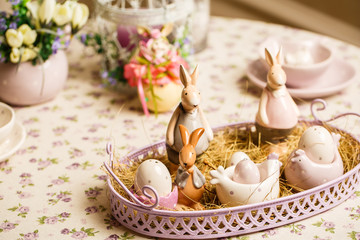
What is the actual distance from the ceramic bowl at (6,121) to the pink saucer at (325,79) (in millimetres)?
725

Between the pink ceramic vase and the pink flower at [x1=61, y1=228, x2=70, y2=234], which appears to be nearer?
the pink flower at [x1=61, y1=228, x2=70, y2=234]

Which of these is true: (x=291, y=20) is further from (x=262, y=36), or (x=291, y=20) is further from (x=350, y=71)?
(x=350, y=71)

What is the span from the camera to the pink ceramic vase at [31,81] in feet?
4.67

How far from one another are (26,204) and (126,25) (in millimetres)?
665

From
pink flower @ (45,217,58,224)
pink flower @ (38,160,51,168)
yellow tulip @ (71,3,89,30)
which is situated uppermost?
yellow tulip @ (71,3,89,30)

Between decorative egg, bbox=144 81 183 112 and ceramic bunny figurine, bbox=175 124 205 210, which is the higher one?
ceramic bunny figurine, bbox=175 124 205 210

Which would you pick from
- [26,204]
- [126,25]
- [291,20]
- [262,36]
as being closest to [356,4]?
[291,20]

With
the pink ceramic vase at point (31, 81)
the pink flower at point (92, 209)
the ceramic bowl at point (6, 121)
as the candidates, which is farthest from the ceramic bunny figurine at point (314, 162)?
the pink ceramic vase at point (31, 81)

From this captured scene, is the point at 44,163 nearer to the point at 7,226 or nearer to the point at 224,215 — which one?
the point at 7,226

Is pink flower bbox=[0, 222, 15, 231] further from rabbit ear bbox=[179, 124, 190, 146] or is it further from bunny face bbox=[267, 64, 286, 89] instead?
bunny face bbox=[267, 64, 286, 89]

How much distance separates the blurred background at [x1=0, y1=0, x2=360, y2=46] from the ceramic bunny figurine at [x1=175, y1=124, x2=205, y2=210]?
2.15m

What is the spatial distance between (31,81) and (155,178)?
669 mm

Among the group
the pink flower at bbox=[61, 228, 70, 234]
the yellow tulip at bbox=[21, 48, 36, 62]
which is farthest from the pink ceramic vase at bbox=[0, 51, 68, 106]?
the pink flower at bbox=[61, 228, 70, 234]

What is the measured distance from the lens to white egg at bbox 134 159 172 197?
94cm
